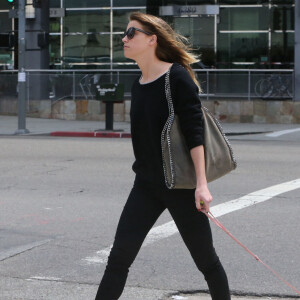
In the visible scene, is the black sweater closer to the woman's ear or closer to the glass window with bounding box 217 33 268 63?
the woman's ear

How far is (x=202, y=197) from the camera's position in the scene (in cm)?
432

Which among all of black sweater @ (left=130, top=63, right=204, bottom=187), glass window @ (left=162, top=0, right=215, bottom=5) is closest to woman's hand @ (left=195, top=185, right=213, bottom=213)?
black sweater @ (left=130, top=63, right=204, bottom=187)

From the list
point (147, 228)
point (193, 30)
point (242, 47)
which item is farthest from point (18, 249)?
point (193, 30)

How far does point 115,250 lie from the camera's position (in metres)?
4.54

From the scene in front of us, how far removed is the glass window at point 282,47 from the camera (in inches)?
1226

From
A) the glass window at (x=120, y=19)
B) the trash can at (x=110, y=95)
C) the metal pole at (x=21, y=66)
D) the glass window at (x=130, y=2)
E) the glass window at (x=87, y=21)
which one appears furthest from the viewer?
the glass window at (x=87, y=21)

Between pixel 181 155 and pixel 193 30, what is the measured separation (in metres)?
28.3

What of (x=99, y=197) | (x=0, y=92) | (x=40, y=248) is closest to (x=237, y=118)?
(x=0, y=92)

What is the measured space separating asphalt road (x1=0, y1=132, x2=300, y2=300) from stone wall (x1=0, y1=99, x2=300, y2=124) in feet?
36.1

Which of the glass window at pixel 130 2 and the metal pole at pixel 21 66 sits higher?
the glass window at pixel 130 2

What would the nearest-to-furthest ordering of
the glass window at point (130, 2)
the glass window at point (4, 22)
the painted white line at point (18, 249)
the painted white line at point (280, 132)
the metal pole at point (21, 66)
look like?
the painted white line at point (18, 249)
the painted white line at point (280, 132)
the metal pole at point (21, 66)
the glass window at point (130, 2)
the glass window at point (4, 22)

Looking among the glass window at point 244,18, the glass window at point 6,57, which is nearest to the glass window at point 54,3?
the glass window at point 6,57

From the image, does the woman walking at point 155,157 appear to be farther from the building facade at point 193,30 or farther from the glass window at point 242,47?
the glass window at point 242,47

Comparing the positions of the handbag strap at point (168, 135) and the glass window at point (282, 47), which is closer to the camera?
the handbag strap at point (168, 135)
